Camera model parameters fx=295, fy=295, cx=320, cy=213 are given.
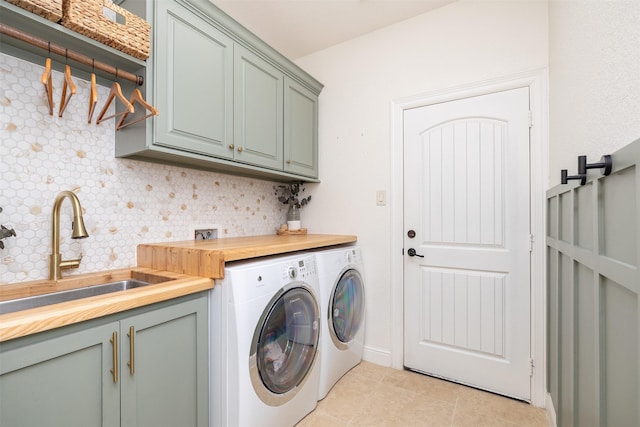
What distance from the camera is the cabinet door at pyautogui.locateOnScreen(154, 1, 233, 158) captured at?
1.45 m

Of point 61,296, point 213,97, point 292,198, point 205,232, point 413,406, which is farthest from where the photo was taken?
point 292,198

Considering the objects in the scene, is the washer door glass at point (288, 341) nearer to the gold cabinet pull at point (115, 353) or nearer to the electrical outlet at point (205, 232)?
the gold cabinet pull at point (115, 353)

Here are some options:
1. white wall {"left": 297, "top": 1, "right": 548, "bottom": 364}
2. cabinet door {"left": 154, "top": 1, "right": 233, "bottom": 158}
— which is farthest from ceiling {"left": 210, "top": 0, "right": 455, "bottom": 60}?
cabinet door {"left": 154, "top": 1, "right": 233, "bottom": 158}

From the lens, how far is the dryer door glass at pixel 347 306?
6.52 ft

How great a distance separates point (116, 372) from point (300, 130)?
6.40ft

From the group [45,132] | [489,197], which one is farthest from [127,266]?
[489,197]

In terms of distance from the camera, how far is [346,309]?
83.3 inches

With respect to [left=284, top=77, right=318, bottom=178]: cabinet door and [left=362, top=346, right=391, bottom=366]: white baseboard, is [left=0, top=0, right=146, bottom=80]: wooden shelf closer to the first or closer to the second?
[left=284, top=77, right=318, bottom=178]: cabinet door

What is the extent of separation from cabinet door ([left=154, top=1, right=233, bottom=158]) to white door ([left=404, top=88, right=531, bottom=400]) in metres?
1.35

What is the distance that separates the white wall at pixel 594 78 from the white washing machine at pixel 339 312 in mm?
1324

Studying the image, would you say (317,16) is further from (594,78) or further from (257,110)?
(594,78)

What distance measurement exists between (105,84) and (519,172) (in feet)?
8.08

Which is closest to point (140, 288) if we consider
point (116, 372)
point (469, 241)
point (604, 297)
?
point (116, 372)

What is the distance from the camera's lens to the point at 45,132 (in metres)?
1.35
